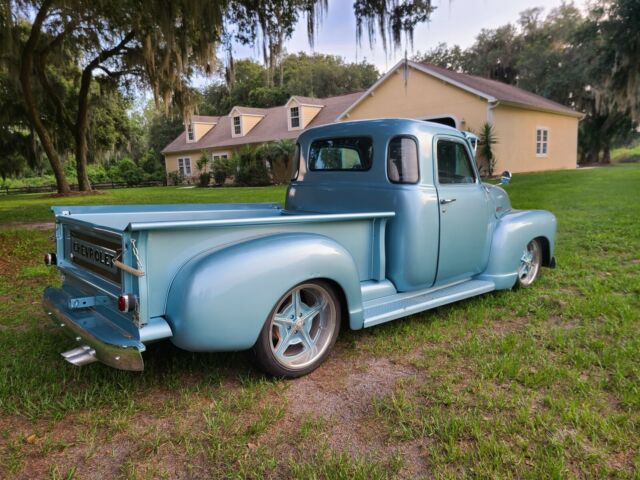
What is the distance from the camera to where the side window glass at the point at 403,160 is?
12.7ft

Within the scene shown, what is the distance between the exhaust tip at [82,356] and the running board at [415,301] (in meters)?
A: 1.80

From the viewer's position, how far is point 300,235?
3125mm

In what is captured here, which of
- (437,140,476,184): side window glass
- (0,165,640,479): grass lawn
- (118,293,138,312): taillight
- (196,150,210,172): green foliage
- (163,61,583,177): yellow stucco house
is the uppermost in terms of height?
(163,61,583,177): yellow stucco house

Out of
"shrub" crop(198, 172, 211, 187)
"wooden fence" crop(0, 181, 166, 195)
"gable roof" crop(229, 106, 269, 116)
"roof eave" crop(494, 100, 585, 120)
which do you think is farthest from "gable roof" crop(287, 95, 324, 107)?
"wooden fence" crop(0, 181, 166, 195)

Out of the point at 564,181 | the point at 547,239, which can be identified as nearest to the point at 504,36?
the point at 564,181

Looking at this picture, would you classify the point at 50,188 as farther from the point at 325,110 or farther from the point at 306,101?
the point at 325,110

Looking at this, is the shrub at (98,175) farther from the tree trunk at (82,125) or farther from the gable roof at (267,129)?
the tree trunk at (82,125)

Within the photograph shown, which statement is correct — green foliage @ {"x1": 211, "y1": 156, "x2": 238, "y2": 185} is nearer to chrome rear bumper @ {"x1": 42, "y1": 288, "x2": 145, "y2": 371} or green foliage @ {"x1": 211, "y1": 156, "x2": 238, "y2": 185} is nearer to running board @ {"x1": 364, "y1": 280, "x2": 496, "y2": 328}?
running board @ {"x1": 364, "y1": 280, "x2": 496, "y2": 328}

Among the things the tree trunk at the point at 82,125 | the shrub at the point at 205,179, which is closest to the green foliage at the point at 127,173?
the shrub at the point at 205,179

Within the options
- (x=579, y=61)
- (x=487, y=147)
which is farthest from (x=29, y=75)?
(x=579, y=61)

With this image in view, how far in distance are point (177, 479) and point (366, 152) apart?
2.86 metres

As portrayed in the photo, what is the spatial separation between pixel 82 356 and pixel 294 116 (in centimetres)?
2782

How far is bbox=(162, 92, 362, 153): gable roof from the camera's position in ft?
93.8

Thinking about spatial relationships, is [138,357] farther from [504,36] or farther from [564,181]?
[504,36]
